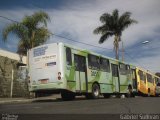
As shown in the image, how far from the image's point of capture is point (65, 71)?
17859 millimetres

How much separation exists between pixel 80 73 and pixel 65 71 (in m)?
1.75

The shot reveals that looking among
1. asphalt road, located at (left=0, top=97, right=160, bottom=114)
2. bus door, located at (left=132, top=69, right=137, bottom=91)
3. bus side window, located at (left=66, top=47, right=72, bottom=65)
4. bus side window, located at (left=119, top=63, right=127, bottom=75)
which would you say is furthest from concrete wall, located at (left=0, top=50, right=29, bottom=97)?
asphalt road, located at (left=0, top=97, right=160, bottom=114)

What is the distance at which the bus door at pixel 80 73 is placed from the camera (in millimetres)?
19031

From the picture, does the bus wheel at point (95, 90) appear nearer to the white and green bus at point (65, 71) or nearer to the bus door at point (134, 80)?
the white and green bus at point (65, 71)

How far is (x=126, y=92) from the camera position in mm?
27438

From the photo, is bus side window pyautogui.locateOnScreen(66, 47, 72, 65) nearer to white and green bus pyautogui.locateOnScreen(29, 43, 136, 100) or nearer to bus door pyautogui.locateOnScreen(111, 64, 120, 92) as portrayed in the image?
white and green bus pyautogui.locateOnScreen(29, 43, 136, 100)

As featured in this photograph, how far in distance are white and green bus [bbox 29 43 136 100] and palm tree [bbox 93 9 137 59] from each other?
27.1 m

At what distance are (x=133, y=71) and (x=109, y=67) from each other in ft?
24.1

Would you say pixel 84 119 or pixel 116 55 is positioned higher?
pixel 116 55

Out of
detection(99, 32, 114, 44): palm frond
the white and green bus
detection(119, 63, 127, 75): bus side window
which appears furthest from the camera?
detection(99, 32, 114, 44): palm frond

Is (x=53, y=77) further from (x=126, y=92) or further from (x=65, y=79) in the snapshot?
(x=126, y=92)

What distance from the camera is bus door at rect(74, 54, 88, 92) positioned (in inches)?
749

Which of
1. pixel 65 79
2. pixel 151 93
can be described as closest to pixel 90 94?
pixel 65 79

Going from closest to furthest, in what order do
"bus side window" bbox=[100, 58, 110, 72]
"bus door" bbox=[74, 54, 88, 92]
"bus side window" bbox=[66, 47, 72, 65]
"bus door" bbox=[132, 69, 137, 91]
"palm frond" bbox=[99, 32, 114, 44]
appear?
"bus side window" bbox=[66, 47, 72, 65] → "bus door" bbox=[74, 54, 88, 92] → "bus side window" bbox=[100, 58, 110, 72] → "bus door" bbox=[132, 69, 137, 91] → "palm frond" bbox=[99, 32, 114, 44]
